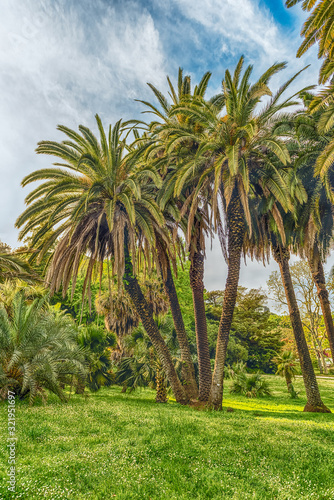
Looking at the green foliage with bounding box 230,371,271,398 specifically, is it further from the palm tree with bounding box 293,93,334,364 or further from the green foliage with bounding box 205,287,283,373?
the green foliage with bounding box 205,287,283,373

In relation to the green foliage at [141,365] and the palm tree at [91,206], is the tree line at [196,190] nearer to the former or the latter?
the palm tree at [91,206]

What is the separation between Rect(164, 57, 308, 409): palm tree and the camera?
12.2 m

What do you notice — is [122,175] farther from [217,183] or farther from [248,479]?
[248,479]

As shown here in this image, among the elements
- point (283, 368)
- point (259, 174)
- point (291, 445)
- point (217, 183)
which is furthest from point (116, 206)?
point (283, 368)

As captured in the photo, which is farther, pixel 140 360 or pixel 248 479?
pixel 140 360

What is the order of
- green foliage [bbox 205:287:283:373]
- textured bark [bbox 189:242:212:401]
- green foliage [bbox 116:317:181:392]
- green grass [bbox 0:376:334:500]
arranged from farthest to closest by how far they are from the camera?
green foliage [bbox 205:287:283:373] → green foliage [bbox 116:317:181:392] → textured bark [bbox 189:242:212:401] → green grass [bbox 0:376:334:500]

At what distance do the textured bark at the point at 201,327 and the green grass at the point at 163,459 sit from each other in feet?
15.6

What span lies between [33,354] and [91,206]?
612cm

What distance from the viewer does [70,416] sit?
9031 millimetres

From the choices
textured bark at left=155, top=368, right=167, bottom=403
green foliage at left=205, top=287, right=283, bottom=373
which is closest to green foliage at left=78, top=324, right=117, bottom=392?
textured bark at left=155, top=368, right=167, bottom=403

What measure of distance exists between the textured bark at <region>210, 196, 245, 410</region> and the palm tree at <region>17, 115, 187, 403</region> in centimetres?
228

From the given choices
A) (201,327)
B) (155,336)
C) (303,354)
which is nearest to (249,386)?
(303,354)

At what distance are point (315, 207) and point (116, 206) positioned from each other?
8.87 m

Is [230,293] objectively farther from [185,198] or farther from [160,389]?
[160,389]
